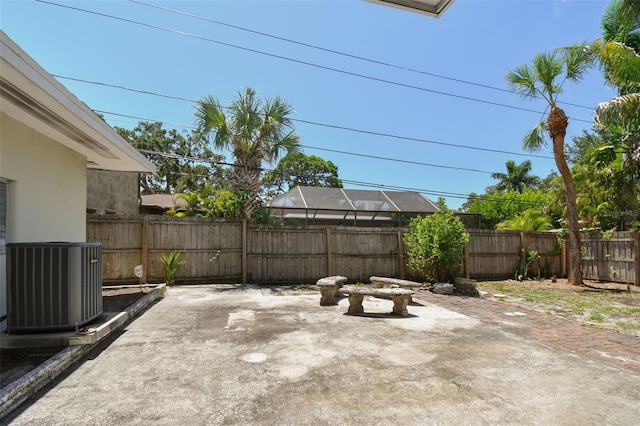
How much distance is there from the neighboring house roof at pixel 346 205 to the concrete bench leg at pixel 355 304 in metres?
7.91

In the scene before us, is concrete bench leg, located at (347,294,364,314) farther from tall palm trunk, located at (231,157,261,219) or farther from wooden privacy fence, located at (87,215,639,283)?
tall palm trunk, located at (231,157,261,219)

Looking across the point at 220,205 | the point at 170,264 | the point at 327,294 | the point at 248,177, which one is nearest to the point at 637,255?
the point at 327,294

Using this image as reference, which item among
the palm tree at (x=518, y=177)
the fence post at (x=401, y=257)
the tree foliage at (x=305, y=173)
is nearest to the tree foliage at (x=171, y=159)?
the tree foliage at (x=305, y=173)

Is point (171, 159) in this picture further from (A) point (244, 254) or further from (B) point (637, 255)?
(B) point (637, 255)

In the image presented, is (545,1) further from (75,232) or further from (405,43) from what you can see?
(75,232)

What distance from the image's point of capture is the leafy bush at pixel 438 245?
9.26 metres

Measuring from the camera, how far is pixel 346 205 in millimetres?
14742

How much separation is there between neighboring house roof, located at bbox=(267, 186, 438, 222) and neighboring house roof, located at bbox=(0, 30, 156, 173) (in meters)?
8.10

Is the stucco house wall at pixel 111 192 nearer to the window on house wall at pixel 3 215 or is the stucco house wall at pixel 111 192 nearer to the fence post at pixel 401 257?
the window on house wall at pixel 3 215

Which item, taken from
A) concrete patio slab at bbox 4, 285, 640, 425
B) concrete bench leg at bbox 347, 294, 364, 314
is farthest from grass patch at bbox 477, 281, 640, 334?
concrete bench leg at bbox 347, 294, 364, 314

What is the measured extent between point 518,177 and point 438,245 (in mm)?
34068

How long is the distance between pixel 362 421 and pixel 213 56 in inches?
461

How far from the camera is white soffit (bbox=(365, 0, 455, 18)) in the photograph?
2277mm

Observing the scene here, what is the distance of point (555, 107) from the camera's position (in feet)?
35.6
